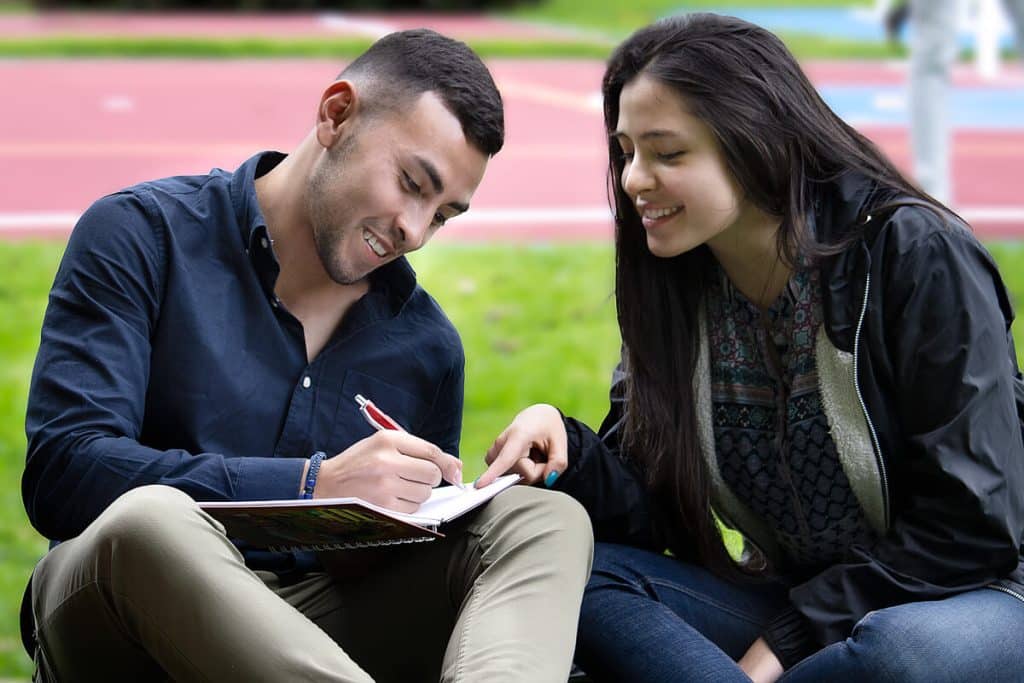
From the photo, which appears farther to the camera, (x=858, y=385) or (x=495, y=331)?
(x=495, y=331)

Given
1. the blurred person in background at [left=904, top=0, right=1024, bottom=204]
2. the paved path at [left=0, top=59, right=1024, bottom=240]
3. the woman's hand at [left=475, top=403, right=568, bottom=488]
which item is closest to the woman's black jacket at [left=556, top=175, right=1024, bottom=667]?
the woman's hand at [left=475, top=403, right=568, bottom=488]

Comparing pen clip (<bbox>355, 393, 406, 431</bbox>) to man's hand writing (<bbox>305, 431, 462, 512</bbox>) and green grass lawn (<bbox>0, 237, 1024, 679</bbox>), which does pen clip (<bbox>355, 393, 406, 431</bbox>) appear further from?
green grass lawn (<bbox>0, 237, 1024, 679</bbox>)

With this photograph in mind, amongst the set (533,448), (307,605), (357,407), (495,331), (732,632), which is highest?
(357,407)

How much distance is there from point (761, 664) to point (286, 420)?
0.94 m

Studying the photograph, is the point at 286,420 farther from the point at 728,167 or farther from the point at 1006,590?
the point at 1006,590

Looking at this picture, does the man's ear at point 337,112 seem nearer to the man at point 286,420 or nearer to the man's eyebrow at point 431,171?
the man at point 286,420

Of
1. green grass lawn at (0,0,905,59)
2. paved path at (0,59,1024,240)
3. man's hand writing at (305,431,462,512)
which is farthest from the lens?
green grass lawn at (0,0,905,59)

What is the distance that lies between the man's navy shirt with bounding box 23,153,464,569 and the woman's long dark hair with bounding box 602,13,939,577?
379mm

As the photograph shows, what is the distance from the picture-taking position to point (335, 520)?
7.48 feet

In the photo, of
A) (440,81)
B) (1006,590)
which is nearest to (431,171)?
(440,81)

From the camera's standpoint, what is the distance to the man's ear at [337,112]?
276 cm

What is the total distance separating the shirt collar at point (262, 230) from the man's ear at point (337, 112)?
15 centimetres

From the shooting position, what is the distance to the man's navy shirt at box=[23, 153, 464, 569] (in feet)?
7.96

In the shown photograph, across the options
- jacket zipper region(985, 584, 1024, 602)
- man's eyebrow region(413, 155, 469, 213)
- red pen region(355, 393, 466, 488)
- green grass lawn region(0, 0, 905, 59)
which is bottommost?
green grass lawn region(0, 0, 905, 59)
